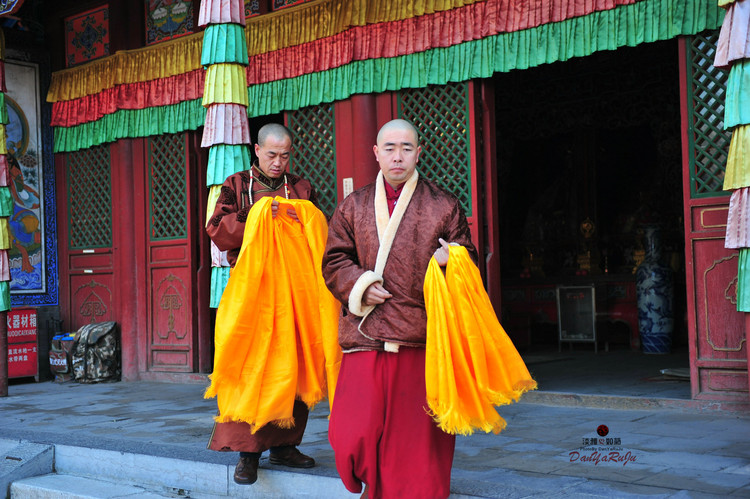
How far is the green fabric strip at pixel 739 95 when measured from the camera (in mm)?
4379

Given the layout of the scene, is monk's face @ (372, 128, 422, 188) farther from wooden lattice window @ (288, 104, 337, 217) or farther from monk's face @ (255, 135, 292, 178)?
wooden lattice window @ (288, 104, 337, 217)

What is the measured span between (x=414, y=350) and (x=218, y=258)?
2340mm

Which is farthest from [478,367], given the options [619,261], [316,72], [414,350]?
[619,261]

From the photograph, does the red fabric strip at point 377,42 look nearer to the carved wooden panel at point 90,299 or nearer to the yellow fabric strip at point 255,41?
the yellow fabric strip at point 255,41

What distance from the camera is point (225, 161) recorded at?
521 cm

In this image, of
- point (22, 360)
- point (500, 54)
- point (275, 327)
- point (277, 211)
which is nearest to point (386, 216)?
point (277, 211)

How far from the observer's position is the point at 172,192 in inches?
335

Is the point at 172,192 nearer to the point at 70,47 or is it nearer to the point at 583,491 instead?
the point at 70,47

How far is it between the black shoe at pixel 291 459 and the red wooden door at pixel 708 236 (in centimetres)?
281

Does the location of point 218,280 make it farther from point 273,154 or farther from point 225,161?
point 273,154

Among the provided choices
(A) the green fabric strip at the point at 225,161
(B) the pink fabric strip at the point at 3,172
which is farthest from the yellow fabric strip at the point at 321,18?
(B) the pink fabric strip at the point at 3,172

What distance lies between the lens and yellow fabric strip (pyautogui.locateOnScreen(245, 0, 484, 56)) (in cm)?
658

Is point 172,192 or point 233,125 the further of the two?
point 172,192

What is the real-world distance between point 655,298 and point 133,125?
576cm
